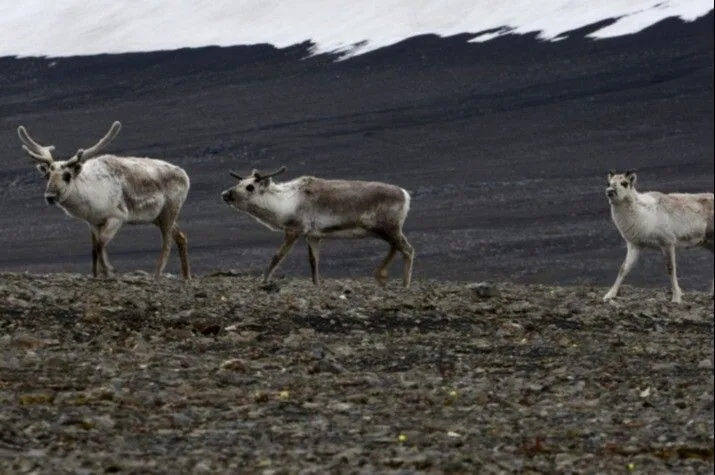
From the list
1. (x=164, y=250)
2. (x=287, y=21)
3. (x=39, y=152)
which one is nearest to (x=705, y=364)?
(x=164, y=250)

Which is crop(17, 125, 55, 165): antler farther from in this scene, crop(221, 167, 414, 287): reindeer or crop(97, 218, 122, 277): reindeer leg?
crop(221, 167, 414, 287): reindeer

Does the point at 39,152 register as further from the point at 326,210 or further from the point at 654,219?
the point at 654,219

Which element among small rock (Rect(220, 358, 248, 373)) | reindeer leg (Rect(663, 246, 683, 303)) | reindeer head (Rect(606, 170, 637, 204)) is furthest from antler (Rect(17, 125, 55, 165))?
small rock (Rect(220, 358, 248, 373))

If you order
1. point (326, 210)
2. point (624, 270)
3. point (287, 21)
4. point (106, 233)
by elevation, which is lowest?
point (624, 270)

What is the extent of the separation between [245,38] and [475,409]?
81975 millimetres

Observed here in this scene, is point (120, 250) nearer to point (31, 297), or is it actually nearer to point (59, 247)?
point (59, 247)

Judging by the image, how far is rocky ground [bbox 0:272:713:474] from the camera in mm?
10891

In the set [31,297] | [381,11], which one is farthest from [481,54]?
[31,297]

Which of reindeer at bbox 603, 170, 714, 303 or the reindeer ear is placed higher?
the reindeer ear

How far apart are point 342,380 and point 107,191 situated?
Result: 8093 mm

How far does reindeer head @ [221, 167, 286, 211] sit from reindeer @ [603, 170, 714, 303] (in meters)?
3.75

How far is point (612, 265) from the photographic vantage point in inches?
1811

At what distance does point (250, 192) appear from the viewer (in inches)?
937

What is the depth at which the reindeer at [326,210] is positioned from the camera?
2327 centimetres
